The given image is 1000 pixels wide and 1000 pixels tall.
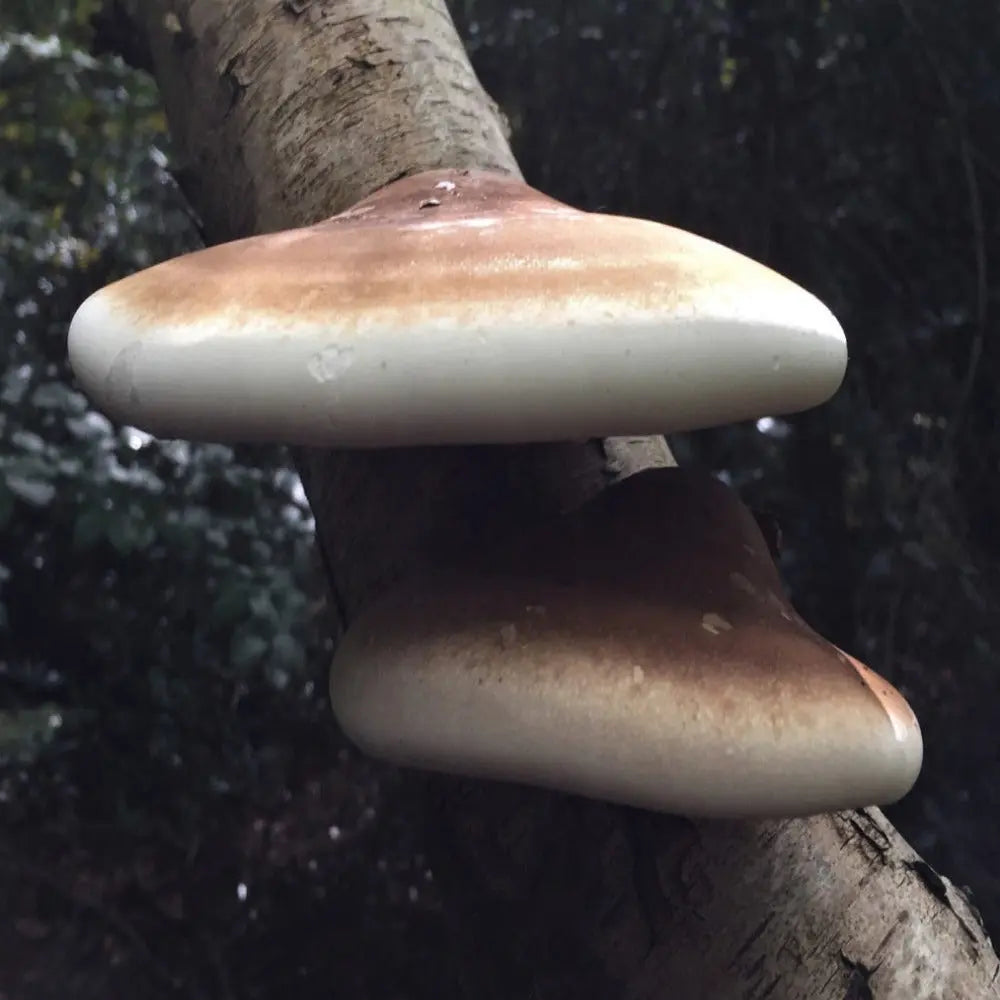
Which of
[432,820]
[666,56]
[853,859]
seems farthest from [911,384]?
[432,820]

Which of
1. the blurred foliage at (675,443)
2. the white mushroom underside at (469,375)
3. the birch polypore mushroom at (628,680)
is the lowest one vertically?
the blurred foliage at (675,443)

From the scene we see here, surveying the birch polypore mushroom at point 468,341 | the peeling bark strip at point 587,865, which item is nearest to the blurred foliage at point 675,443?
the peeling bark strip at point 587,865

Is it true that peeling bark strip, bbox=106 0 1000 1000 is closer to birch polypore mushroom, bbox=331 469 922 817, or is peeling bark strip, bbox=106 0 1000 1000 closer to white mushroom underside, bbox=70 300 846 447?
birch polypore mushroom, bbox=331 469 922 817

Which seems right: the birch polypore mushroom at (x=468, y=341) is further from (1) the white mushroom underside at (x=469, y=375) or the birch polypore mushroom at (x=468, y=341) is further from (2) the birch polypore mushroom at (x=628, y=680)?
(2) the birch polypore mushroom at (x=628, y=680)

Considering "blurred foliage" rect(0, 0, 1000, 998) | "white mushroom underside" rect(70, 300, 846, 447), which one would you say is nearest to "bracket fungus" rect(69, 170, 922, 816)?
"white mushroom underside" rect(70, 300, 846, 447)

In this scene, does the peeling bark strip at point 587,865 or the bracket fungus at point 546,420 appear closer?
the bracket fungus at point 546,420

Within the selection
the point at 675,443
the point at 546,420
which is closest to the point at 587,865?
the point at 546,420

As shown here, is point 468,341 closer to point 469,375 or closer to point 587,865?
point 469,375

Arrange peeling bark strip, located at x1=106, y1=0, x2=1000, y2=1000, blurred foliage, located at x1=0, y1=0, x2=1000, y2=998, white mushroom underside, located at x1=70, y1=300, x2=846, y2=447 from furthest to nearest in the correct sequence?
blurred foliage, located at x1=0, y1=0, x2=1000, y2=998 → peeling bark strip, located at x1=106, y1=0, x2=1000, y2=1000 → white mushroom underside, located at x1=70, y1=300, x2=846, y2=447
